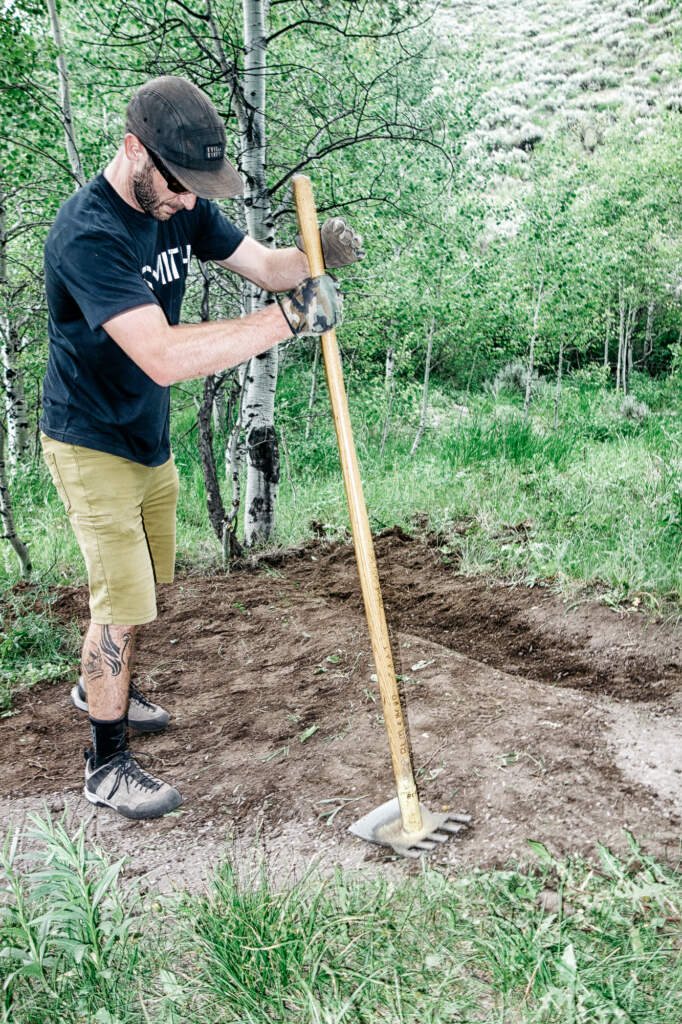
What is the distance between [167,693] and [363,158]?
5.95m

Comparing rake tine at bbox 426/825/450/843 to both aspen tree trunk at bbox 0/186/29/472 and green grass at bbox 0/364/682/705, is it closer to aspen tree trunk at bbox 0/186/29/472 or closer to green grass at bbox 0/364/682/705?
green grass at bbox 0/364/682/705

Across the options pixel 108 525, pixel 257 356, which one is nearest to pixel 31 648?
pixel 108 525

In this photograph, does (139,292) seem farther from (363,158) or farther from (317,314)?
(363,158)

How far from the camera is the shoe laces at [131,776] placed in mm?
2561

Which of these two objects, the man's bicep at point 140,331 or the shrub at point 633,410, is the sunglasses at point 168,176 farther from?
the shrub at point 633,410

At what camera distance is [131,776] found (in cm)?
258

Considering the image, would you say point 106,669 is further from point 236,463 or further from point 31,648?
point 236,463

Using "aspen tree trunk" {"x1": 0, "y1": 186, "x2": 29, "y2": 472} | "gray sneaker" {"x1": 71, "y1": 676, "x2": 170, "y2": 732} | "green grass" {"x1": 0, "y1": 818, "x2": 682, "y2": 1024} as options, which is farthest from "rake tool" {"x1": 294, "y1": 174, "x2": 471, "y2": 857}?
"aspen tree trunk" {"x1": 0, "y1": 186, "x2": 29, "y2": 472}

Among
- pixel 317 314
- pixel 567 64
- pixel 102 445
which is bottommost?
pixel 102 445

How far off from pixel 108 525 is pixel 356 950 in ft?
5.10

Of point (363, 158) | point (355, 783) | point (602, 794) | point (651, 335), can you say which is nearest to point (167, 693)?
point (355, 783)

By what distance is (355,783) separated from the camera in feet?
8.41

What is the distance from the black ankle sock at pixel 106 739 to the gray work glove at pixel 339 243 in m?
1.94

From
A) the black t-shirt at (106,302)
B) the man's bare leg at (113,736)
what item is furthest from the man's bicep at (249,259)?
the man's bare leg at (113,736)
